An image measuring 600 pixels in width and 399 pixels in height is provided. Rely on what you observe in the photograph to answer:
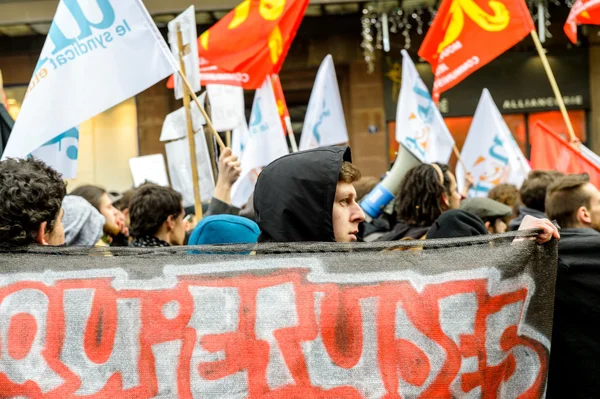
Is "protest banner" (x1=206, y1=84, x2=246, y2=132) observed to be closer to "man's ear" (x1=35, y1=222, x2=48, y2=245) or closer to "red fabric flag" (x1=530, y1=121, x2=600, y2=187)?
"red fabric flag" (x1=530, y1=121, x2=600, y2=187)

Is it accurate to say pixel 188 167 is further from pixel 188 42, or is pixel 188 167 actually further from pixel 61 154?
pixel 61 154

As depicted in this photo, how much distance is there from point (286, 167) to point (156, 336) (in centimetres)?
73

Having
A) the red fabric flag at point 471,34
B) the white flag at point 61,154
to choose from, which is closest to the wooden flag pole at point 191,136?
the white flag at point 61,154

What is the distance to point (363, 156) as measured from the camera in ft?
40.9

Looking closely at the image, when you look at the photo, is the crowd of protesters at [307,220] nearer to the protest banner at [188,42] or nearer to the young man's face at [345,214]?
the young man's face at [345,214]

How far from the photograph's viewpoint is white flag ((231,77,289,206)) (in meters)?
6.91

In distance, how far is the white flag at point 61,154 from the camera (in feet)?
14.1

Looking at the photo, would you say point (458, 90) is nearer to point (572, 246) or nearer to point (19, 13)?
point (19, 13)

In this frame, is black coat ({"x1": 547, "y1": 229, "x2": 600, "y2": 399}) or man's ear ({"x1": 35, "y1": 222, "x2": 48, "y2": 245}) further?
black coat ({"x1": 547, "y1": 229, "x2": 600, "y2": 399})

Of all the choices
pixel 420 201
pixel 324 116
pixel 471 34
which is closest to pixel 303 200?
pixel 420 201

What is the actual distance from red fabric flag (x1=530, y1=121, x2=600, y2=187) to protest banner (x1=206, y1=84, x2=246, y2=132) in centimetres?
273

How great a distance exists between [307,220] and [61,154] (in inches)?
89.2

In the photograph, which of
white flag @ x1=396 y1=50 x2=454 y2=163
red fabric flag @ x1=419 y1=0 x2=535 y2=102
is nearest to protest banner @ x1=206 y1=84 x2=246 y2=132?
white flag @ x1=396 y1=50 x2=454 y2=163

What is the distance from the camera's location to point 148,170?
8625 mm
